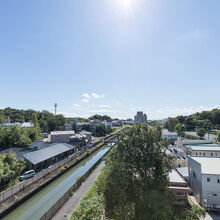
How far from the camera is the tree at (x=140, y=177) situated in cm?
647

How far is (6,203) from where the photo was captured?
971 cm

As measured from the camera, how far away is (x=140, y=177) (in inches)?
294

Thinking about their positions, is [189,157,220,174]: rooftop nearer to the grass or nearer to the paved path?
the grass

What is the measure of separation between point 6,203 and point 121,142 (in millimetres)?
9742

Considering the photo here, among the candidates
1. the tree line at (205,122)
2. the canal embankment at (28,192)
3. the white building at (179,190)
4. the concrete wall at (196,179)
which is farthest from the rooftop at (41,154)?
the tree line at (205,122)

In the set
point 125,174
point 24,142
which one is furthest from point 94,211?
point 24,142

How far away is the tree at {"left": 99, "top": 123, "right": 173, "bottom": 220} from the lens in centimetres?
647

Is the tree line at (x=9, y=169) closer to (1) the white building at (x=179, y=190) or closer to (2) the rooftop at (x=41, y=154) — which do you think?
(2) the rooftop at (x=41, y=154)

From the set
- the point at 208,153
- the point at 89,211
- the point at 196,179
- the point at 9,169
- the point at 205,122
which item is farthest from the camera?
the point at 205,122

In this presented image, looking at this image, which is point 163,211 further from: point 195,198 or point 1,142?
point 1,142

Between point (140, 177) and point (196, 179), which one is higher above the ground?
point (140, 177)

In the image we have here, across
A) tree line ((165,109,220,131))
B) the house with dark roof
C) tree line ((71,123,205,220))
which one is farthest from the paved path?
tree line ((165,109,220,131))

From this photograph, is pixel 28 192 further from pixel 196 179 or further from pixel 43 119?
pixel 43 119

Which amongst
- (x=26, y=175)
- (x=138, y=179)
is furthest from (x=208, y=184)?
(x=26, y=175)
